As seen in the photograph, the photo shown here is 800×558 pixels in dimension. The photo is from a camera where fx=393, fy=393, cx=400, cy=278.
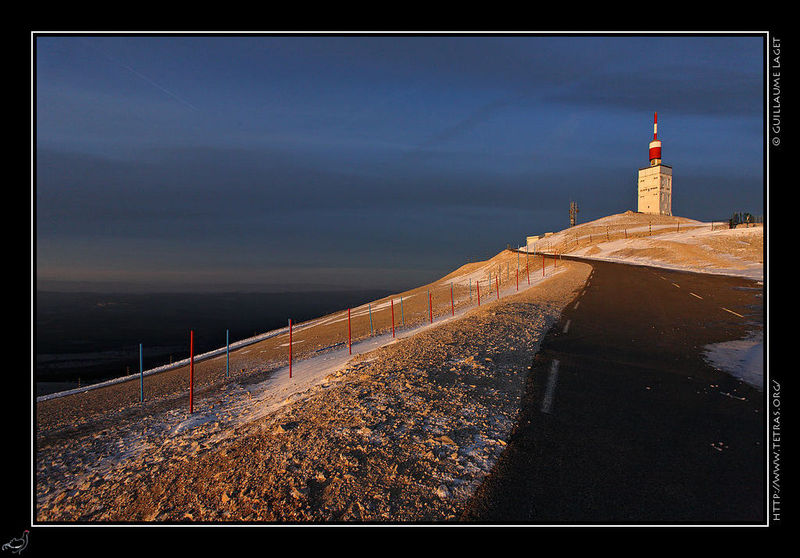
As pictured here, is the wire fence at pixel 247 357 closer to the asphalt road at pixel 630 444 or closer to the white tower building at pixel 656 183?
the asphalt road at pixel 630 444

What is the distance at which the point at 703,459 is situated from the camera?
15.3ft

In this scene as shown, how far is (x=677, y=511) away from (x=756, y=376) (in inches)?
232

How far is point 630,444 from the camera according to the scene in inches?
199

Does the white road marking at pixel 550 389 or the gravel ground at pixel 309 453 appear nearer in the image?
the gravel ground at pixel 309 453

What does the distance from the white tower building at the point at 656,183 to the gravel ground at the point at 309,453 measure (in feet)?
418

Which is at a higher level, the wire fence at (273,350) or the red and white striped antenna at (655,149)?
the red and white striped antenna at (655,149)

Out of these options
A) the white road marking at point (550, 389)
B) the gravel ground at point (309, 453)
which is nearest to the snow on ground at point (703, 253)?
the white road marking at point (550, 389)

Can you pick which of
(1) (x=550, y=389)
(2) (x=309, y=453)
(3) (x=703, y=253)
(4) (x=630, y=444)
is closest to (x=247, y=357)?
(2) (x=309, y=453)

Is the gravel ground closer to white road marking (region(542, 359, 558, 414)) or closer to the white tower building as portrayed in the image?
white road marking (region(542, 359, 558, 414))

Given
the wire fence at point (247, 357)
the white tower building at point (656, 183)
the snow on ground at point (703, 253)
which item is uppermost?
the white tower building at point (656, 183)

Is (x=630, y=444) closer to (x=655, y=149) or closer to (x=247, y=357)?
(x=247, y=357)

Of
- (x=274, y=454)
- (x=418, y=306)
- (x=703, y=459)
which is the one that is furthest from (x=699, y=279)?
(x=274, y=454)

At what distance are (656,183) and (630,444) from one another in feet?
430

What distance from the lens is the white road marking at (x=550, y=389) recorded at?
21.0ft
